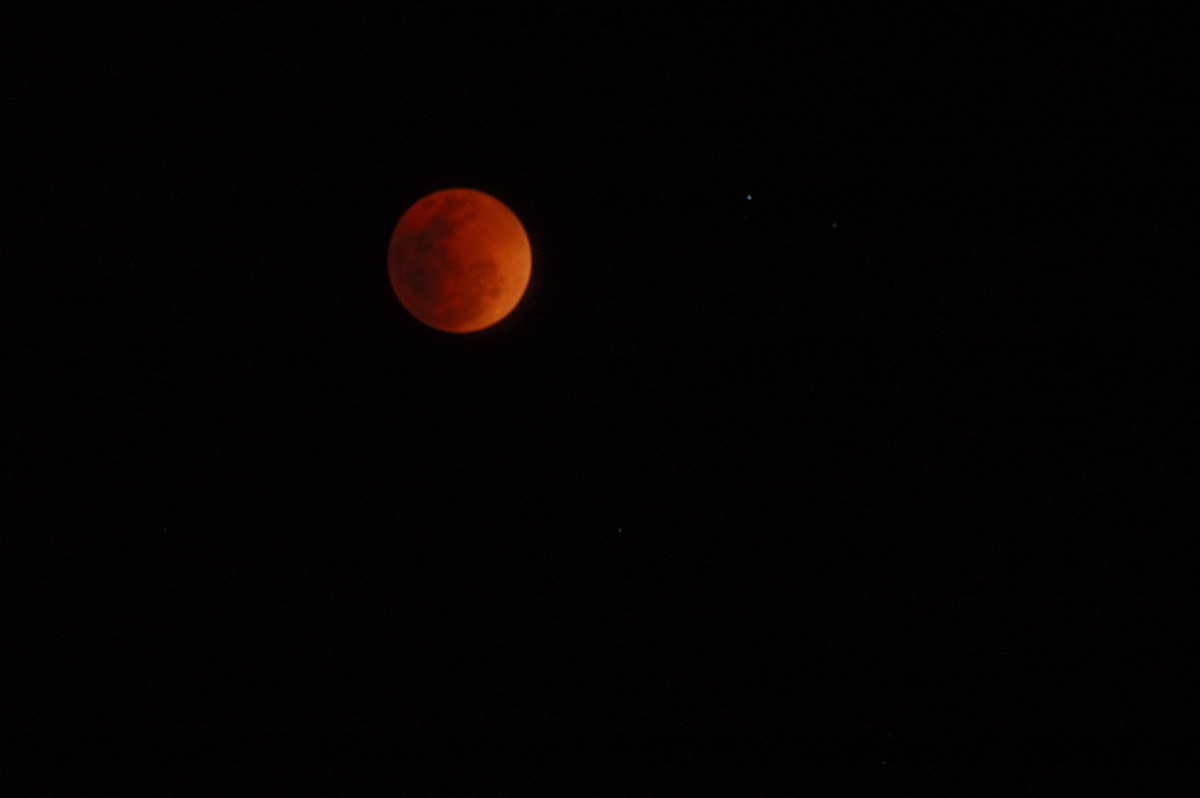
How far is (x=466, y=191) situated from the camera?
452 centimetres

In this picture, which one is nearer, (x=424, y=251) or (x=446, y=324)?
(x=424, y=251)

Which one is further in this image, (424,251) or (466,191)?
(466,191)

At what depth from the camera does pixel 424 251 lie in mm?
4160

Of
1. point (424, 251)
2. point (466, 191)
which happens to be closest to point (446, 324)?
point (424, 251)

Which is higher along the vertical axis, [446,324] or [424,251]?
[424,251]

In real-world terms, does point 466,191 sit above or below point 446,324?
above

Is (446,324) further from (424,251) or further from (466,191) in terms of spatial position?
(466,191)

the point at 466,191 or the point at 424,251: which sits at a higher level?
the point at 466,191

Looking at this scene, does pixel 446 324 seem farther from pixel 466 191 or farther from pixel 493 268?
pixel 466 191

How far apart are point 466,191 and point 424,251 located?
70cm

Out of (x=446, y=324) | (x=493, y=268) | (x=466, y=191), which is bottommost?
(x=446, y=324)

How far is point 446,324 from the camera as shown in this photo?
4449 millimetres

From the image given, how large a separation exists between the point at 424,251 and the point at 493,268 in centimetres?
51

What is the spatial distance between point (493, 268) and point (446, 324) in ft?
2.05
